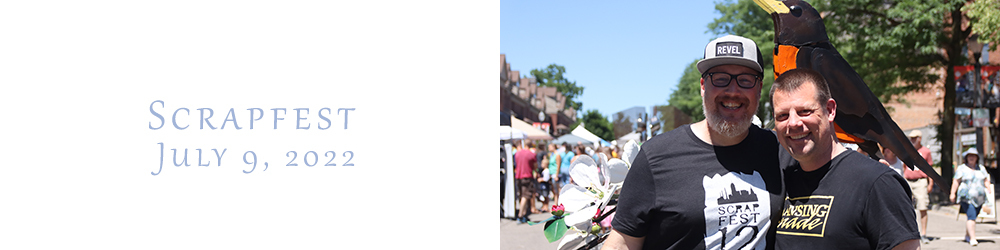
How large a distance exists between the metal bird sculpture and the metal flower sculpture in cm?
61

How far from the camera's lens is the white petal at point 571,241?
97.8 inches

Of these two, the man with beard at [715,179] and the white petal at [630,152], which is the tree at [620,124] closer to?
the white petal at [630,152]

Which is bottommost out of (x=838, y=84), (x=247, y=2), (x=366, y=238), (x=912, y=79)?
(x=366, y=238)

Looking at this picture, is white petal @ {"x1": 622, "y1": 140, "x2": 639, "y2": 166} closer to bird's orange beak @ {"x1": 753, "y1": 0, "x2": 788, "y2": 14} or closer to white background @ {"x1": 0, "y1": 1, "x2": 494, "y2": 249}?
white background @ {"x1": 0, "y1": 1, "x2": 494, "y2": 249}

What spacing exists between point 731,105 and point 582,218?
0.64 metres

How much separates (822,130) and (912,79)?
1740 centimetres

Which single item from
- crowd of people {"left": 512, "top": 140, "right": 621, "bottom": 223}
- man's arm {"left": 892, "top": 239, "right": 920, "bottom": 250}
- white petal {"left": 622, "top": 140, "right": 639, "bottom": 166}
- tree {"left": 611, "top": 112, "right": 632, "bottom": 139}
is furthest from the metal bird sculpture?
tree {"left": 611, "top": 112, "right": 632, "bottom": 139}

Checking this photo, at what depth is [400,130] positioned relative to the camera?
87.0 inches

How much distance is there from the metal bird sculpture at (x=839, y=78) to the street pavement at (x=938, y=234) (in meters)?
4.98

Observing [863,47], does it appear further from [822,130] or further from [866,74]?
[822,130]

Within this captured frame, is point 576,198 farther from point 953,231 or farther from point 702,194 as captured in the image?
point 953,231

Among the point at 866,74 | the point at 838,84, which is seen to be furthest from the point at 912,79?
the point at 838,84

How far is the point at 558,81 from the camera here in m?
100

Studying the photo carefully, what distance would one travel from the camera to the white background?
2178 millimetres
